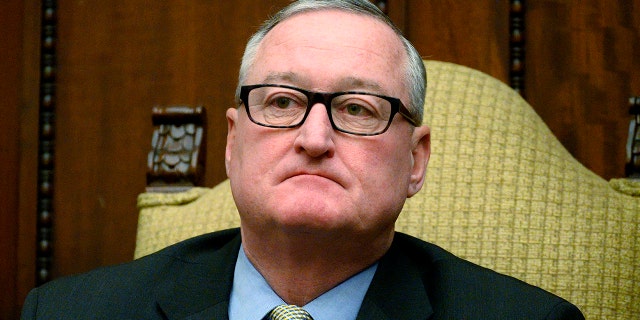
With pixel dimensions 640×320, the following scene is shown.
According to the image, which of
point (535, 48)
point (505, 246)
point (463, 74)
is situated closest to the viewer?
point (505, 246)

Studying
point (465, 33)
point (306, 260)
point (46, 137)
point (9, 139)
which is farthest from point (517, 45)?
point (9, 139)

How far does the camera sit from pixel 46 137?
2.64m

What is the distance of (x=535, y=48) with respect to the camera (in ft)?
7.97

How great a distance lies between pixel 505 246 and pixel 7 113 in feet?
5.11

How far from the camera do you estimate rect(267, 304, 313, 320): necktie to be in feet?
4.51

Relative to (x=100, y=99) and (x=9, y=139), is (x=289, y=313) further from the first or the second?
(x=9, y=139)

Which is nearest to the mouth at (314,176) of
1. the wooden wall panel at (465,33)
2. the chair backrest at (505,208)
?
the chair backrest at (505,208)

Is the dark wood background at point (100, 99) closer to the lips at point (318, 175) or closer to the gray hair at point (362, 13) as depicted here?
the gray hair at point (362, 13)

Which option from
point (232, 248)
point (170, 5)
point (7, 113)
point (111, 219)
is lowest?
point (111, 219)

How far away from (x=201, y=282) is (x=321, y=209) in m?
A: 0.28

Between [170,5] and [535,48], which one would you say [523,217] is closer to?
[535,48]

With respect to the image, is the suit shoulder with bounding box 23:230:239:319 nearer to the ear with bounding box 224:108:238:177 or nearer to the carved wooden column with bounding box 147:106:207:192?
the ear with bounding box 224:108:238:177

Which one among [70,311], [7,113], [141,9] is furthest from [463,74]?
[7,113]

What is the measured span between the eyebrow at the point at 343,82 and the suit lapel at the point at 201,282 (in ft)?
1.07
